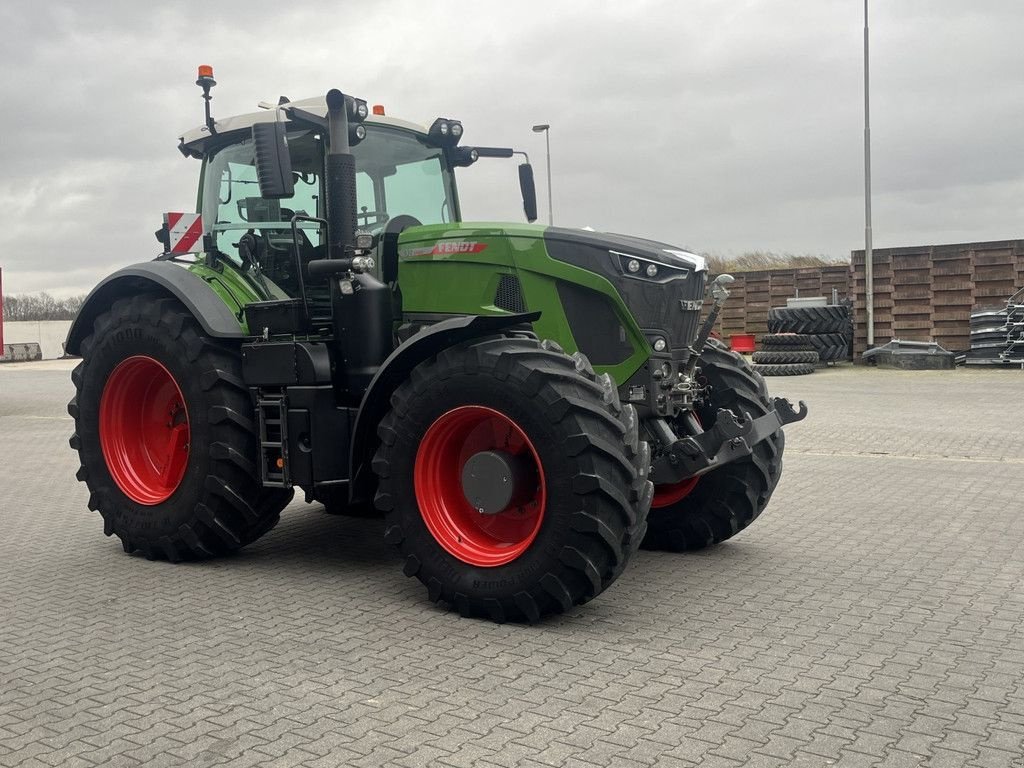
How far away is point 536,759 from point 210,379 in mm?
3608

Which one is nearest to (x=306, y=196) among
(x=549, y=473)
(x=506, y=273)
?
(x=506, y=273)

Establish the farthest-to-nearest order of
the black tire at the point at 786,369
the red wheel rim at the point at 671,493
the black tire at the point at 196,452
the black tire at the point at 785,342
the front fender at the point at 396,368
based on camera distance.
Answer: the black tire at the point at 785,342, the black tire at the point at 786,369, the red wheel rim at the point at 671,493, the black tire at the point at 196,452, the front fender at the point at 396,368

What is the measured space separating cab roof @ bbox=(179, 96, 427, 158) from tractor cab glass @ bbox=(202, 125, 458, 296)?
0.06m

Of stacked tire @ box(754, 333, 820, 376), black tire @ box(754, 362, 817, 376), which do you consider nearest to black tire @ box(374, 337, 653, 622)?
black tire @ box(754, 362, 817, 376)

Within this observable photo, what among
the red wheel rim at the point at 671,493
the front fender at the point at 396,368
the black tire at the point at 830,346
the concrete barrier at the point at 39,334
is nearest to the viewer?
the front fender at the point at 396,368

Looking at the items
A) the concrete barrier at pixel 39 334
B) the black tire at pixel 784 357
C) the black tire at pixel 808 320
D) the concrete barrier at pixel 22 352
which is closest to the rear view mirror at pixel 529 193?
the black tire at pixel 784 357

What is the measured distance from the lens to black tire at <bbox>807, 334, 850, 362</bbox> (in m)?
26.0

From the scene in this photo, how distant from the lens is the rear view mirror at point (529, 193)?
742 centimetres

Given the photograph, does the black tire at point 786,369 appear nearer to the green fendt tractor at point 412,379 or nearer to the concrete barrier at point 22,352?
the green fendt tractor at point 412,379

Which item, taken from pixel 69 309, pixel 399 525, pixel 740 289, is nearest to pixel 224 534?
pixel 399 525

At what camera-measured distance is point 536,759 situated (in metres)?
3.58

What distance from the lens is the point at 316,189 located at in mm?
6535

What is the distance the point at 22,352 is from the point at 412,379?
143 ft

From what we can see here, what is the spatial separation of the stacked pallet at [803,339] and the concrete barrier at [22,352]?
31.9 metres
